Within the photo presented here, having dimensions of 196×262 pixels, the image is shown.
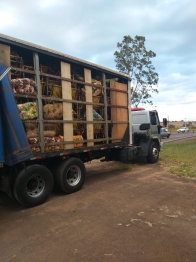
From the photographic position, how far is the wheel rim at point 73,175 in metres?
5.79

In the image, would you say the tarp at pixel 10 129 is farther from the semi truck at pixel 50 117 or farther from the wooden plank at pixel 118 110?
the wooden plank at pixel 118 110

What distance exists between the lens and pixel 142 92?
795 inches

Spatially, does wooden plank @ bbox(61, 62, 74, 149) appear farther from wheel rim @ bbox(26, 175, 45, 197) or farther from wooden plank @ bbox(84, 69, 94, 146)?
wheel rim @ bbox(26, 175, 45, 197)

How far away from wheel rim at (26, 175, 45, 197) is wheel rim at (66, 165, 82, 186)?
2.91 ft

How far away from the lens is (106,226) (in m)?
3.76

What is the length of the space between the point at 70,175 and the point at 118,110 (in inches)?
110

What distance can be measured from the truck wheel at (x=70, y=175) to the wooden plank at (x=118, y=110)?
184cm

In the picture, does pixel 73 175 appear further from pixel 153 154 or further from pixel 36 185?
pixel 153 154

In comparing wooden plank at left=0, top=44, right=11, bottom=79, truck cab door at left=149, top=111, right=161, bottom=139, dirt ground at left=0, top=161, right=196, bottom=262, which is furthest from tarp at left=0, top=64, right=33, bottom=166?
truck cab door at left=149, top=111, right=161, bottom=139

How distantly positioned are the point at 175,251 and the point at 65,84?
4.26 metres

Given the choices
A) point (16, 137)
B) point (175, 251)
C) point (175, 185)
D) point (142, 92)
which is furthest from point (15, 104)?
point (142, 92)

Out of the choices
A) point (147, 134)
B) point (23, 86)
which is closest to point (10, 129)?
point (23, 86)

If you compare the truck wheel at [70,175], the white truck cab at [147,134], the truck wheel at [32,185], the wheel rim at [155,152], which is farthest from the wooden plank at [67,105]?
the wheel rim at [155,152]

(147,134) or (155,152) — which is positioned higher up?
(147,134)
